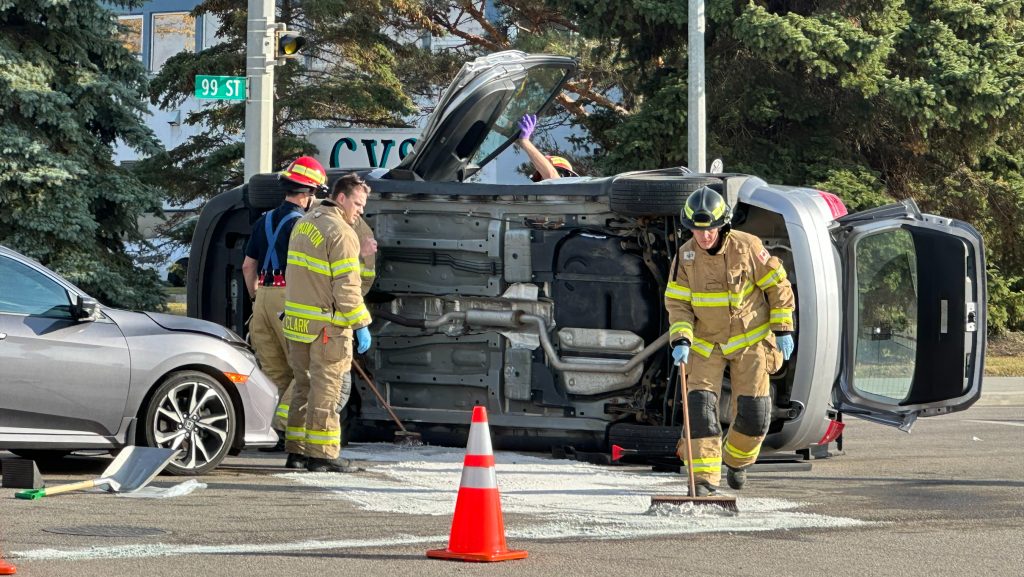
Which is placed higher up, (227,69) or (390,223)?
(227,69)

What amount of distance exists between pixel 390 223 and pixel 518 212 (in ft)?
3.11

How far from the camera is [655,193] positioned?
9375 millimetres

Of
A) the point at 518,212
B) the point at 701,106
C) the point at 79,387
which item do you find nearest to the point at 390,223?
the point at 518,212

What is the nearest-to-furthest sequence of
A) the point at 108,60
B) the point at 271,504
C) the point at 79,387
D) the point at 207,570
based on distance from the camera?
the point at 207,570
the point at 271,504
the point at 79,387
the point at 108,60

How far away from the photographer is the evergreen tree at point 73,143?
17.7 metres

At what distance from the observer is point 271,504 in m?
7.82

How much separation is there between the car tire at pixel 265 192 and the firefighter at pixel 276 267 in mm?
491

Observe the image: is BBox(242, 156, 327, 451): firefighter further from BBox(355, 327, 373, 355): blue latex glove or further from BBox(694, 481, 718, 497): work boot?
BBox(694, 481, 718, 497): work boot

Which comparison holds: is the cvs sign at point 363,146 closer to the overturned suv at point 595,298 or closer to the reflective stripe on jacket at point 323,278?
the overturned suv at point 595,298

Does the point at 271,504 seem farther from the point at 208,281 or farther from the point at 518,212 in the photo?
the point at 208,281

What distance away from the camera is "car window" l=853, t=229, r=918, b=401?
9.62 m

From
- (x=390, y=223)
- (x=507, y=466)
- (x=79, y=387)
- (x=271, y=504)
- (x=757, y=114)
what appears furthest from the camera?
(x=757, y=114)

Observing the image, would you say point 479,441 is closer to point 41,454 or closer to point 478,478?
point 478,478

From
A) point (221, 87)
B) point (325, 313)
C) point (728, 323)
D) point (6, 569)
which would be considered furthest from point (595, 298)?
point (221, 87)
